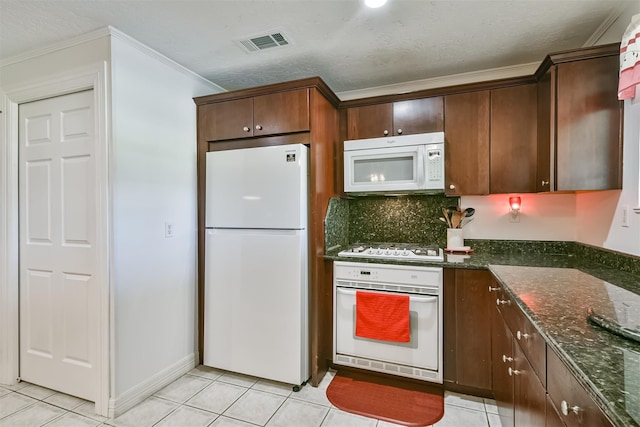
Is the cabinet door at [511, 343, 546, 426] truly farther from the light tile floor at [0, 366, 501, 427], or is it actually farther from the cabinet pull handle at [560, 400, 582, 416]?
the light tile floor at [0, 366, 501, 427]

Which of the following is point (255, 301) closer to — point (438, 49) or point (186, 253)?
point (186, 253)

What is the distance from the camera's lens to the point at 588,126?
1.84 meters

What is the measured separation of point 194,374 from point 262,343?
0.66 m

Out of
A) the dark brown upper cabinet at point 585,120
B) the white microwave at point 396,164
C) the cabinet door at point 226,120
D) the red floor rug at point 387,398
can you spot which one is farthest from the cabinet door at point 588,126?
the cabinet door at point 226,120

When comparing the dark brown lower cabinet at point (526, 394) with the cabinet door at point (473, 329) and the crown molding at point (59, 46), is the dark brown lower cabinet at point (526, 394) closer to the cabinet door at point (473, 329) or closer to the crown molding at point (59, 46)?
the cabinet door at point (473, 329)

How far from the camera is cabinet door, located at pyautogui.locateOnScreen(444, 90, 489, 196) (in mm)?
2334

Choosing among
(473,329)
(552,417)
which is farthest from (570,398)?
(473,329)

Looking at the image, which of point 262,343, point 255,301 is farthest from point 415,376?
point 255,301

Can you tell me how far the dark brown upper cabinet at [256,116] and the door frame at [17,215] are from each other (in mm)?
749

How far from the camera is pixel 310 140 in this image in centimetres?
222

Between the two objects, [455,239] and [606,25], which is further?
[455,239]

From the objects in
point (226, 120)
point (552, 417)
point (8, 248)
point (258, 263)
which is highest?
point (226, 120)

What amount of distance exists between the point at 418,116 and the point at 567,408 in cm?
210

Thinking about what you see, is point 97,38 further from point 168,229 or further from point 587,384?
point 587,384
